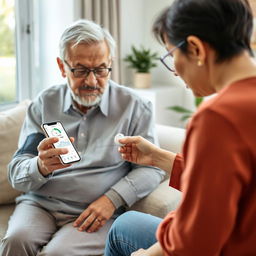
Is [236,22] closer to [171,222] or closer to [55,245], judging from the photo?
[171,222]

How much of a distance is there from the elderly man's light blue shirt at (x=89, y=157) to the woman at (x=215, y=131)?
28.6 inches

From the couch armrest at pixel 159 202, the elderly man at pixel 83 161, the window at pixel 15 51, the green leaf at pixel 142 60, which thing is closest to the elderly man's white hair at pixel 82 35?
the elderly man at pixel 83 161

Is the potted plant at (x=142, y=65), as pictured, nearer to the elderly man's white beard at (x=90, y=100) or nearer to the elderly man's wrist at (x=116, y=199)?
the elderly man's white beard at (x=90, y=100)

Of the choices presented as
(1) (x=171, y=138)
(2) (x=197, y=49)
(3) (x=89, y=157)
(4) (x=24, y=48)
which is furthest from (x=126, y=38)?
(2) (x=197, y=49)

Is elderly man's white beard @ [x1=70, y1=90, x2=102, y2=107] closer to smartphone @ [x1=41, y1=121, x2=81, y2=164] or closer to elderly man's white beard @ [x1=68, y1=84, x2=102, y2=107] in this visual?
elderly man's white beard @ [x1=68, y1=84, x2=102, y2=107]

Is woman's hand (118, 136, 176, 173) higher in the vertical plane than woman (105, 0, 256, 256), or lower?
lower

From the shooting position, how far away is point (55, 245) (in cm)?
151

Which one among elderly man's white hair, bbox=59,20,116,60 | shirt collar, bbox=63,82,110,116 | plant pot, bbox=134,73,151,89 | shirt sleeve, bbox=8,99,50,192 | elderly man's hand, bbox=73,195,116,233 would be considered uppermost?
elderly man's white hair, bbox=59,20,116,60

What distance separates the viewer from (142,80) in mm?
3123

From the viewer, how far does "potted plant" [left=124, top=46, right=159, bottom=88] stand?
3102 mm

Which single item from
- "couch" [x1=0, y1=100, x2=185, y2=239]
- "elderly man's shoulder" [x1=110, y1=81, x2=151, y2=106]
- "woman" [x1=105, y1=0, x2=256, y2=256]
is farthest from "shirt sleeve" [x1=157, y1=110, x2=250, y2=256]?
"elderly man's shoulder" [x1=110, y1=81, x2=151, y2=106]

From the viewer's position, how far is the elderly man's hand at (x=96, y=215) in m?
1.60

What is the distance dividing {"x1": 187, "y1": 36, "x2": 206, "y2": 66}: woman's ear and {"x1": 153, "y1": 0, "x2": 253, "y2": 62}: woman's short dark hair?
1 centimetres

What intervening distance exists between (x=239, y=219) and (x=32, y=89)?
2.31 meters
